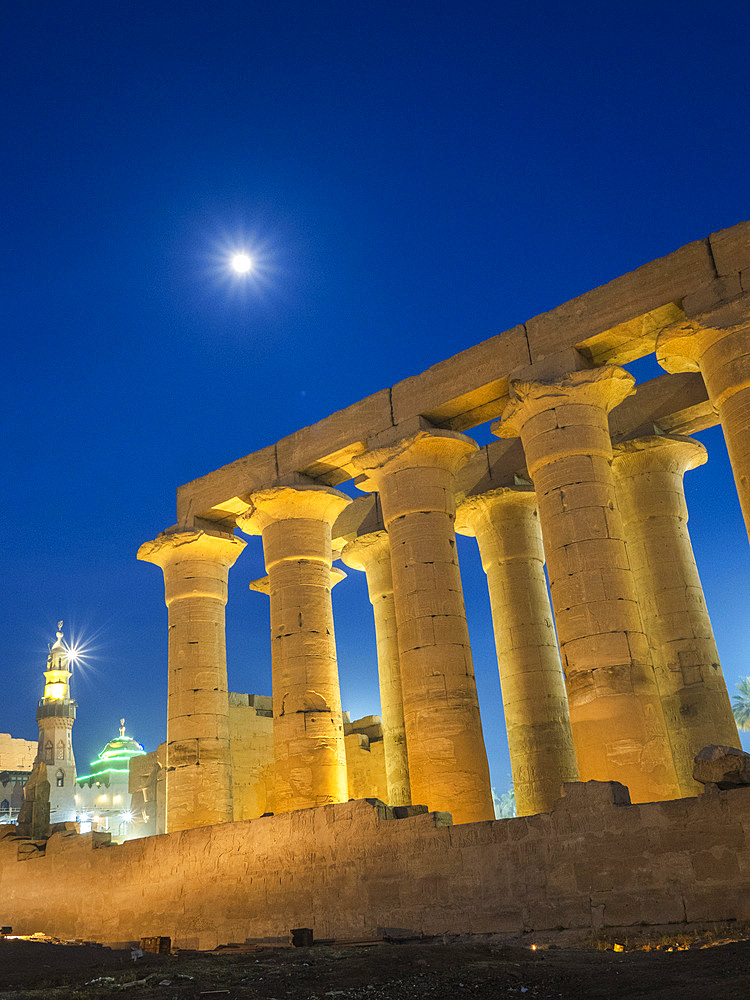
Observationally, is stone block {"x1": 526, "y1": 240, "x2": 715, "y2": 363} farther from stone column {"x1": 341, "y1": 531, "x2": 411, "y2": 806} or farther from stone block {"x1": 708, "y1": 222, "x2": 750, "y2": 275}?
stone column {"x1": 341, "y1": 531, "x2": 411, "y2": 806}

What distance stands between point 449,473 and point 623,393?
3366 mm

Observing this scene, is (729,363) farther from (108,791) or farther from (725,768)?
(108,791)

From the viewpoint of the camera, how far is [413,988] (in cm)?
696

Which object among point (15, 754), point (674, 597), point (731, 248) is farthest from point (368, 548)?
point (15, 754)

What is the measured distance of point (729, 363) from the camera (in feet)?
39.7

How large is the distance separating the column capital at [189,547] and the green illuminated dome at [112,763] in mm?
43826

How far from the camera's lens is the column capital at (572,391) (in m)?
13.4

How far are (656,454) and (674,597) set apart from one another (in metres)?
2.91

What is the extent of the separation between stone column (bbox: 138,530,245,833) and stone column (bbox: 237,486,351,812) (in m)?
1.46

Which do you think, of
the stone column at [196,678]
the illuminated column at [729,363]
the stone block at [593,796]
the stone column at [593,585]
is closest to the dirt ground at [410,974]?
the stone block at [593,796]

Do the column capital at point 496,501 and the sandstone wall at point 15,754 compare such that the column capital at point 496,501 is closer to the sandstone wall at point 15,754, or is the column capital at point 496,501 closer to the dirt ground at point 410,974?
the dirt ground at point 410,974

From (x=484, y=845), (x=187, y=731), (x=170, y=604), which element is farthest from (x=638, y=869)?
(x=170, y=604)

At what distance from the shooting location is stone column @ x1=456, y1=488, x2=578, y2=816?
1741 centimetres

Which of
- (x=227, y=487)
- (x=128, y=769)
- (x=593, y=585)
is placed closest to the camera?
(x=593, y=585)
